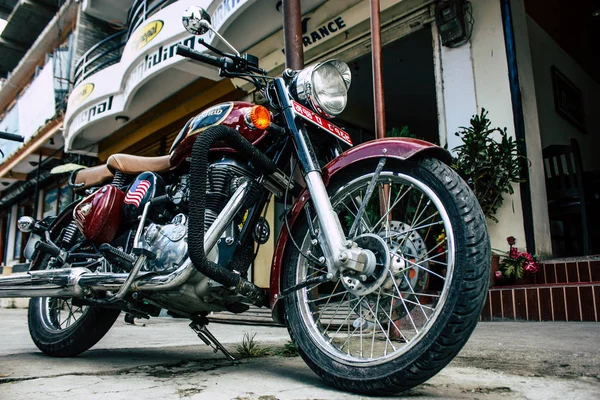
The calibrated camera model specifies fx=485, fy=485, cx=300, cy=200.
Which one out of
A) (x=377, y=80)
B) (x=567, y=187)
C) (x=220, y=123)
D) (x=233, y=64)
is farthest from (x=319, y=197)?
(x=567, y=187)

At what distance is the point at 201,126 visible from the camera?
2166 mm

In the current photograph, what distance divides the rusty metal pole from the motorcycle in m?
0.99

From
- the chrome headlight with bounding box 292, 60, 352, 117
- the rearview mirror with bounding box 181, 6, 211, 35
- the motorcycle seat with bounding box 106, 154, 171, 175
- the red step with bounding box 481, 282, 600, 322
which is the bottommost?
the red step with bounding box 481, 282, 600, 322

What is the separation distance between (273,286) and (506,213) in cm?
312

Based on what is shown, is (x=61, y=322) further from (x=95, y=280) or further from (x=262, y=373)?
(x=262, y=373)

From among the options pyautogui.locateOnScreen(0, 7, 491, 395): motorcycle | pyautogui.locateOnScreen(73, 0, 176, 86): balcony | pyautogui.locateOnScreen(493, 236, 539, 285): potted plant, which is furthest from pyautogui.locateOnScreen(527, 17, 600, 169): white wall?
pyautogui.locateOnScreen(73, 0, 176, 86): balcony

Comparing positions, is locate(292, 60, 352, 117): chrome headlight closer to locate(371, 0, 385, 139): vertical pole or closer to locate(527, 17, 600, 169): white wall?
locate(371, 0, 385, 139): vertical pole

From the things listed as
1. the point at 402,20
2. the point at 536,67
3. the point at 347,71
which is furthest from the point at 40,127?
the point at 347,71

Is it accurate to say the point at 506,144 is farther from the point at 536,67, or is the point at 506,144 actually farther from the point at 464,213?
the point at 464,213

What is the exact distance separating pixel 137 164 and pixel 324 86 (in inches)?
43.7

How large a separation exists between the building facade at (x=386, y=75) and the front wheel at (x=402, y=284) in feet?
3.15

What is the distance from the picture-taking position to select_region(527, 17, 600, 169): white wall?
618 cm

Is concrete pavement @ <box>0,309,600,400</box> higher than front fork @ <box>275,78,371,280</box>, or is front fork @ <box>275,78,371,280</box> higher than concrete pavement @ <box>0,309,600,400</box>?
front fork @ <box>275,78,371,280</box>

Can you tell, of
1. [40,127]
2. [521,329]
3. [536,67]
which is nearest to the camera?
[521,329]
